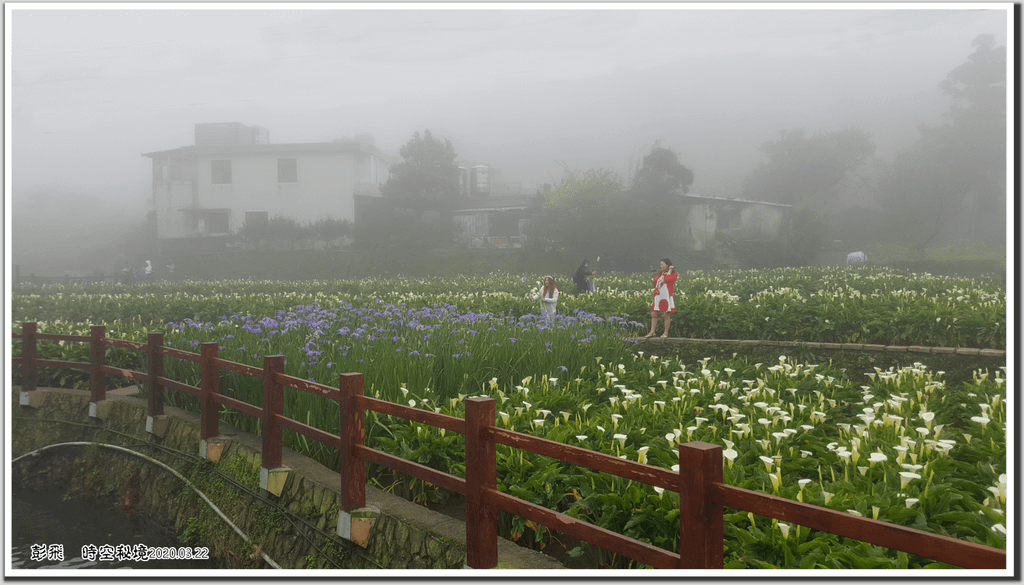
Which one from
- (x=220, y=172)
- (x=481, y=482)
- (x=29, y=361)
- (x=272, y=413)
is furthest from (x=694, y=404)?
(x=220, y=172)

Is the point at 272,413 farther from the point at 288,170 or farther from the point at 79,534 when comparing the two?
the point at 288,170

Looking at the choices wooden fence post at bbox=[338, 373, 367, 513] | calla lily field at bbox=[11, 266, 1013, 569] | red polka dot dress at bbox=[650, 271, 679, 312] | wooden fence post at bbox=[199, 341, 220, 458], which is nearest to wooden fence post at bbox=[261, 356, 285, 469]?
calla lily field at bbox=[11, 266, 1013, 569]

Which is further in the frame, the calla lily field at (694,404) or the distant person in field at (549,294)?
the distant person in field at (549,294)

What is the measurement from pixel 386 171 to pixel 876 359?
31.3m

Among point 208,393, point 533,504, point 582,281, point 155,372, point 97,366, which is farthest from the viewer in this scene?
point 582,281

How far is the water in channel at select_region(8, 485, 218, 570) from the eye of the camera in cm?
493

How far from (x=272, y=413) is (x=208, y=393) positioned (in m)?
1.30

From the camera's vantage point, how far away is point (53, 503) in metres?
7.19

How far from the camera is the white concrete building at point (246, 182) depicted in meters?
31.8

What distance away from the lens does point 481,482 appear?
3570 millimetres

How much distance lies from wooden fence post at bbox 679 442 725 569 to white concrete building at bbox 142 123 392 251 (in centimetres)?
3305

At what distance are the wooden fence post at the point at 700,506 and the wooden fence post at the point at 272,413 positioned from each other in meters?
3.73

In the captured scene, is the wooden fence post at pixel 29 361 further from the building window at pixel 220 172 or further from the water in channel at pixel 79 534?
the building window at pixel 220 172

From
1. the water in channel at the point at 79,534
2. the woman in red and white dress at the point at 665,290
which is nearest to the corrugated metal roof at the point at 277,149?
the woman in red and white dress at the point at 665,290
